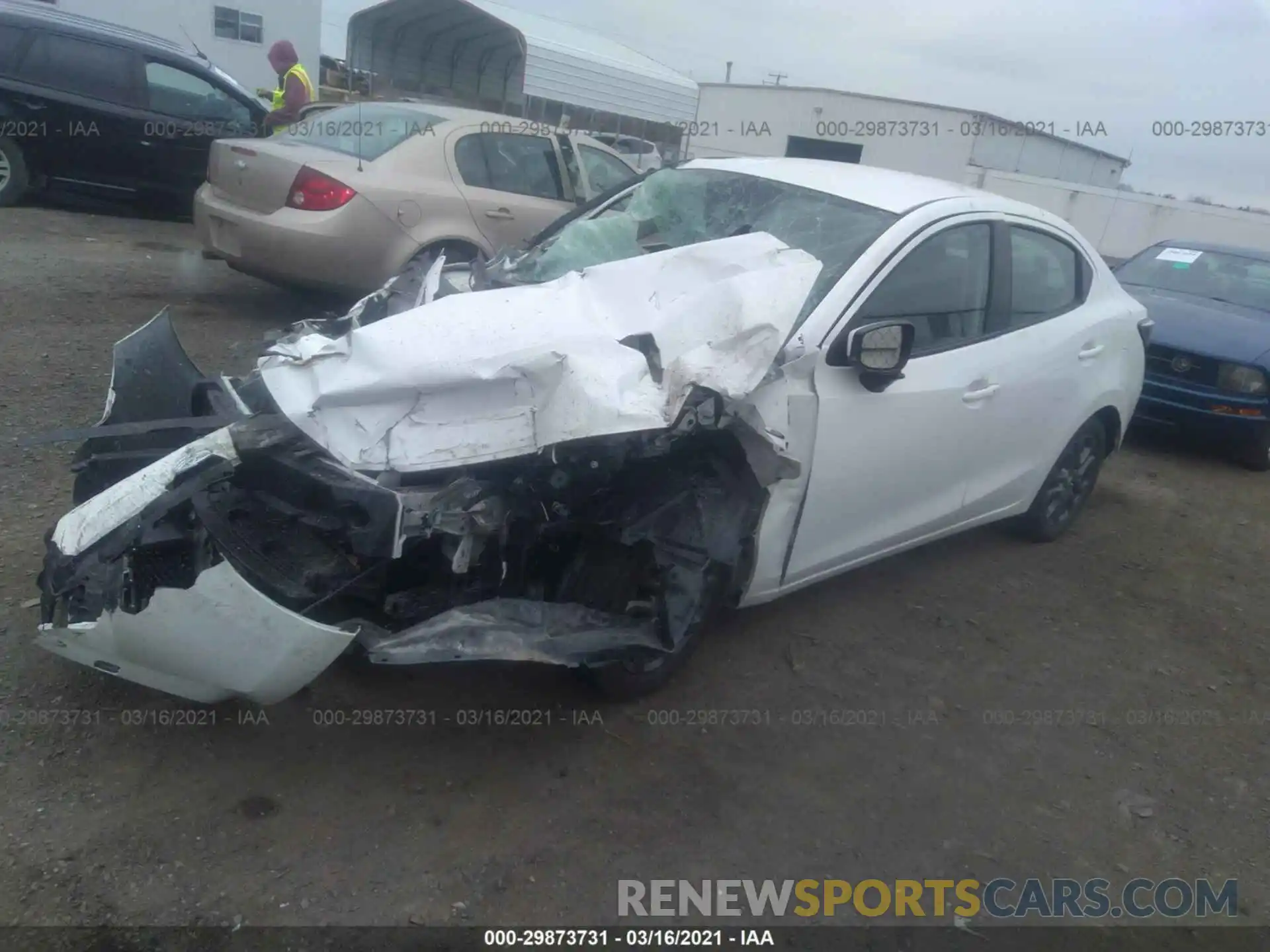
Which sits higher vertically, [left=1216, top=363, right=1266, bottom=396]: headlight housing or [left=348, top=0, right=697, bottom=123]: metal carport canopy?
[left=348, top=0, right=697, bottom=123]: metal carport canopy

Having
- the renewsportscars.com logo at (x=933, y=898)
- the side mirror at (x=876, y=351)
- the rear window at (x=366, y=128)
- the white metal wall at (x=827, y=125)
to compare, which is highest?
the white metal wall at (x=827, y=125)

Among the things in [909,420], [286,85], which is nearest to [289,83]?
[286,85]

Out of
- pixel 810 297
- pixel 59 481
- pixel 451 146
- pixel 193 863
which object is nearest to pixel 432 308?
pixel 810 297

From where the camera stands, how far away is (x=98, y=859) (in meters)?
2.43

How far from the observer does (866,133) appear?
2417 centimetres

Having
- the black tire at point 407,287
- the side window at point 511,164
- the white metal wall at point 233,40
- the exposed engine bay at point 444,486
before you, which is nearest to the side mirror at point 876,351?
the exposed engine bay at point 444,486

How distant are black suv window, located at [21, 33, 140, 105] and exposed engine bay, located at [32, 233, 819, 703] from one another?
21.3 feet

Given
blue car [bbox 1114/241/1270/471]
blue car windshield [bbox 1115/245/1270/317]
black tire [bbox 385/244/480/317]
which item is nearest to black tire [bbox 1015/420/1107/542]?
blue car [bbox 1114/241/1270/471]

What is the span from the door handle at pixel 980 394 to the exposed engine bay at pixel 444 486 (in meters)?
0.99

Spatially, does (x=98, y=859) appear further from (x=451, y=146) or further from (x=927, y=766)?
(x=451, y=146)

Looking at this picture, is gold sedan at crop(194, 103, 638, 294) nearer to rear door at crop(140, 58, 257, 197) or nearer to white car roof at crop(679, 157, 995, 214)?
white car roof at crop(679, 157, 995, 214)

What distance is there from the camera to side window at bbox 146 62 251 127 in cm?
870

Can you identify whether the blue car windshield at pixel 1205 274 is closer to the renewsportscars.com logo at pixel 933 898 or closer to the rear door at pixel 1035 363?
the rear door at pixel 1035 363

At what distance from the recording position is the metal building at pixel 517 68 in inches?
758
